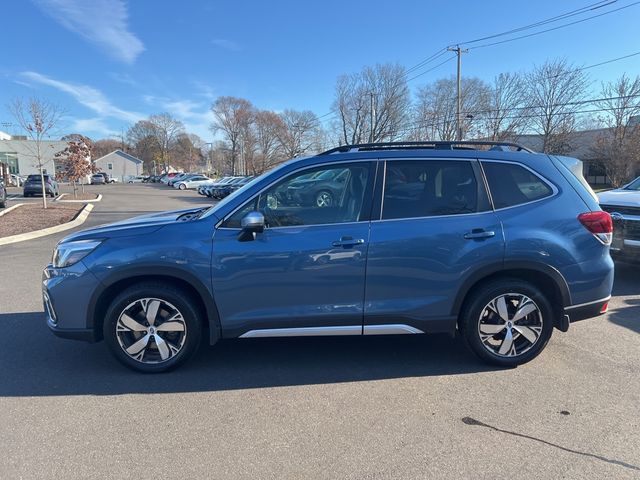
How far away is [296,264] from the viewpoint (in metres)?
3.66

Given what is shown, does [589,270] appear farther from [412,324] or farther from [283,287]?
[283,287]

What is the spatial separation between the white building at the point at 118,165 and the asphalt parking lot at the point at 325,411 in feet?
342

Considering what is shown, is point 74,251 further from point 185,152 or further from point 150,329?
point 185,152

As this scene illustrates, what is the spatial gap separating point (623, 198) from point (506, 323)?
475 cm

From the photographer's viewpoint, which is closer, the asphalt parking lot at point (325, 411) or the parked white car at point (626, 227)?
the asphalt parking lot at point (325, 411)

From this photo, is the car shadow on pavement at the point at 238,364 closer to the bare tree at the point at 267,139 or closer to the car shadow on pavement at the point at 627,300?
the car shadow on pavement at the point at 627,300

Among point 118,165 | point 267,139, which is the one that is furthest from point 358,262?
point 118,165

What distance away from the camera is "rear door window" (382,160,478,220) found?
12.5ft

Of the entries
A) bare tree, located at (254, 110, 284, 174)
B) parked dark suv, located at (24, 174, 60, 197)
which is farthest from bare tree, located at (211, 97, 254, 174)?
parked dark suv, located at (24, 174, 60, 197)

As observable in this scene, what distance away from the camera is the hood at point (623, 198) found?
685cm

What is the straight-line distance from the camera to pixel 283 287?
12.1ft

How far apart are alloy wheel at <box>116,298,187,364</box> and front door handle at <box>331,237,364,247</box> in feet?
4.66

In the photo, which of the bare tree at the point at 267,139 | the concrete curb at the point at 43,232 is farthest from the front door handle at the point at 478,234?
the bare tree at the point at 267,139

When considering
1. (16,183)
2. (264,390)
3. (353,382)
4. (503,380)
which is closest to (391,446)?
(353,382)
